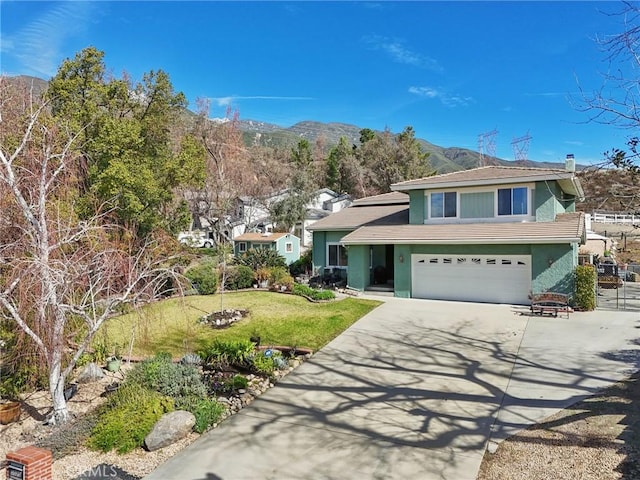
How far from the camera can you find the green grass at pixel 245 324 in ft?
→ 41.1

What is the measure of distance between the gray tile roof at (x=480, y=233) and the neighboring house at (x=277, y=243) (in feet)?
26.1

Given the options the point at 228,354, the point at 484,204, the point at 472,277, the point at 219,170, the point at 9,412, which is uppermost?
the point at 219,170

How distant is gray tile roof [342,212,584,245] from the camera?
16562 millimetres

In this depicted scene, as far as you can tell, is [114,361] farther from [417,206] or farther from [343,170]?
[343,170]

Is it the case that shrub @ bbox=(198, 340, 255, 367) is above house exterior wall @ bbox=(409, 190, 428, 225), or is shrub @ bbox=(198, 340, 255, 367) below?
below

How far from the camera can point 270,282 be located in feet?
76.2

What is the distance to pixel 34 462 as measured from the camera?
577 cm

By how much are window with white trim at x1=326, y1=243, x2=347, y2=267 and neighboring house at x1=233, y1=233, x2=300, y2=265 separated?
4709 millimetres

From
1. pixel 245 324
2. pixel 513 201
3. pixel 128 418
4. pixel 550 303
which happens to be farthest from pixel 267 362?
pixel 513 201

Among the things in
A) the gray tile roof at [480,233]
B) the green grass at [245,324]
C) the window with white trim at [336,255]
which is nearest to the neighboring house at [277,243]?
the window with white trim at [336,255]

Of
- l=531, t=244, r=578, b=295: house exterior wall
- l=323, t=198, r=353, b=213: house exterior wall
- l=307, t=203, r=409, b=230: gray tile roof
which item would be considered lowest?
l=531, t=244, r=578, b=295: house exterior wall

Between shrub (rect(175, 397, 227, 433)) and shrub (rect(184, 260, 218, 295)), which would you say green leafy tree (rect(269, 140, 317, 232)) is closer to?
shrub (rect(184, 260, 218, 295))

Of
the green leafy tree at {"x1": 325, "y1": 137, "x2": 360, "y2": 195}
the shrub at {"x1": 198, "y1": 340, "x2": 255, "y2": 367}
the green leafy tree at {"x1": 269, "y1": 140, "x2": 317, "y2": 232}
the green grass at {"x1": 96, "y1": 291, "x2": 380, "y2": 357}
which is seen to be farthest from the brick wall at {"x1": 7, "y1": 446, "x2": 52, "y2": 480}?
the green leafy tree at {"x1": 325, "y1": 137, "x2": 360, "y2": 195}

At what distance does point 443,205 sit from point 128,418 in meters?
17.0
